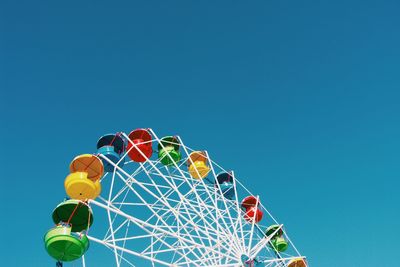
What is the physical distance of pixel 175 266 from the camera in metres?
12.2

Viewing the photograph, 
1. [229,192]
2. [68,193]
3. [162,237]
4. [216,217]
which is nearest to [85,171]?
[68,193]

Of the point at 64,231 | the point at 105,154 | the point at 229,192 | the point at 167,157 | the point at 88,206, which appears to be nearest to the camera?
the point at 64,231

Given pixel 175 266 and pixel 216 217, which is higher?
pixel 216 217

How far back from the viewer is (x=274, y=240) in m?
17.8

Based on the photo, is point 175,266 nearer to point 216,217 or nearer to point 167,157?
point 216,217

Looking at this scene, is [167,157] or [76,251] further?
[167,157]

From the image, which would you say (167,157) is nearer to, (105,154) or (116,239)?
(105,154)

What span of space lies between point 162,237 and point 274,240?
22.5ft

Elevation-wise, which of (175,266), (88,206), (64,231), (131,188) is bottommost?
(175,266)

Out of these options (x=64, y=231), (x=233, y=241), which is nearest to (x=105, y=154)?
(x=64, y=231)

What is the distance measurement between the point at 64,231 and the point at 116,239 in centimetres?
241

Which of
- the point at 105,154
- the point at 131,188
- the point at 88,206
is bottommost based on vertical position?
the point at 88,206

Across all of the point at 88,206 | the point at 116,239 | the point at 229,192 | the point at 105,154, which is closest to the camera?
the point at 88,206

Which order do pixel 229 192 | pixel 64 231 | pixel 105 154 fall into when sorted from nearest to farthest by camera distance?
pixel 64 231 < pixel 105 154 < pixel 229 192
